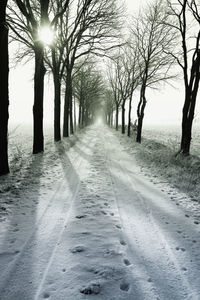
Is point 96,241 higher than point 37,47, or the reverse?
point 37,47

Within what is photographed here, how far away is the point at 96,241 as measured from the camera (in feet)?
13.3

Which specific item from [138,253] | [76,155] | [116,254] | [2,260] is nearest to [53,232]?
[2,260]

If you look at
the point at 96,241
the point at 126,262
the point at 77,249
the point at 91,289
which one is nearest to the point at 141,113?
the point at 96,241

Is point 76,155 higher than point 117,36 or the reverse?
the reverse

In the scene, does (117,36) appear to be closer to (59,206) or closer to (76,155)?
(76,155)

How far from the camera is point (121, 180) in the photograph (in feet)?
26.1

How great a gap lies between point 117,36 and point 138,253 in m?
15.0

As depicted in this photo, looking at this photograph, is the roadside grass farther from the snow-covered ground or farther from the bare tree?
the bare tree

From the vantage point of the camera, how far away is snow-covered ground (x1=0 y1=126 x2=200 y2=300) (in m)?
2.98

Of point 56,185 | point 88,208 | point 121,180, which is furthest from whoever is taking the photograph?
point 121,180

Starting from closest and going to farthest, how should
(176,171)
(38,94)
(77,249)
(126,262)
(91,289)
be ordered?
1. (91,289)
2. (126,262)
3. (77,249)
4. (176,171)
5. (38,94)

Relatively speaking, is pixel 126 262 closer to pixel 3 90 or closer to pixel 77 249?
pixel 77 249

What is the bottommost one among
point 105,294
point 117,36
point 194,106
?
point 105,294

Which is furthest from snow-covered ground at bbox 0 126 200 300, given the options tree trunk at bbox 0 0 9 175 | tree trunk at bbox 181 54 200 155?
tree trunk at bbox 181 54 200 155
